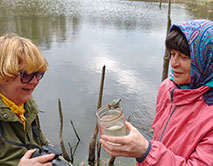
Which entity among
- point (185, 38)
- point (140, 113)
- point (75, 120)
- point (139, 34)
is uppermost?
point (185, 38)

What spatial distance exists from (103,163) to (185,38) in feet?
→ 15.9

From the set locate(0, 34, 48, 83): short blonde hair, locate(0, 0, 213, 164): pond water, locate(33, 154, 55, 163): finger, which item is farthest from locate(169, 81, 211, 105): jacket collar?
locate(0, 0, 213, 164): pond water

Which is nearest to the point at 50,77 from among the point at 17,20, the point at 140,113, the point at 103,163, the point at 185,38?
the point at 140,113

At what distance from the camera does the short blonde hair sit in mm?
1865

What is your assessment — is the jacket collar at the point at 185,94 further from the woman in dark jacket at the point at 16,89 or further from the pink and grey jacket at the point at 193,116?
the woman in dark jacket at the point at 16,89

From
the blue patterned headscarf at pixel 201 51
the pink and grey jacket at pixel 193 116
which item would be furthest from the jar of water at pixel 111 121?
the blue patterned headscarf at pixel 201 51

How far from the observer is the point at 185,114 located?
1.80 meters

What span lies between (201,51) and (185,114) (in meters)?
0.58

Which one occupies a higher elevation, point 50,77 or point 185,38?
point 185,38

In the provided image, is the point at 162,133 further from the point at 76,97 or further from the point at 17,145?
the point at 76,97

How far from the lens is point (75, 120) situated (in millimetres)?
8344

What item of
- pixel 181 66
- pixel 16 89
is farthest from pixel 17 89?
pixel 181 66

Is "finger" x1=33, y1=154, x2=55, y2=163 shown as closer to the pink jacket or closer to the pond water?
the pink jacket

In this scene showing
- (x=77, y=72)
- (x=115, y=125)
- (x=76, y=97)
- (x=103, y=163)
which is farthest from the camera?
(x=77, y=72)
